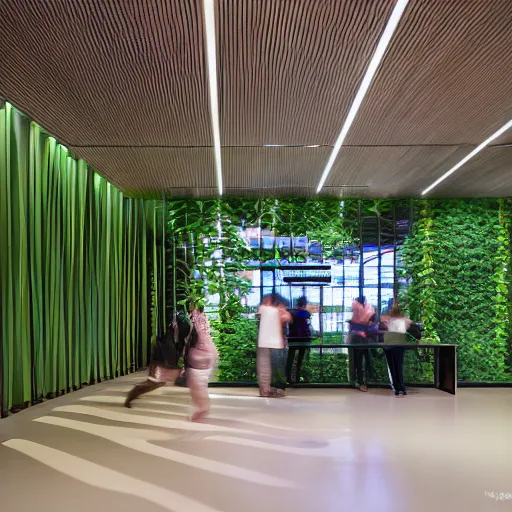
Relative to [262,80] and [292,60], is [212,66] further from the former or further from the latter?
[292,60]

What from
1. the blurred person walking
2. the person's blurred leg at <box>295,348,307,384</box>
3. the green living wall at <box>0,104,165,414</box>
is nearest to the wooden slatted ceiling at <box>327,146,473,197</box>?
the person's blurred leg at <box>295,348,307,384</box>

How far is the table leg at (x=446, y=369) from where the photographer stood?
29.8ft

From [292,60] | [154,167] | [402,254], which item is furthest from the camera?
[402,254]

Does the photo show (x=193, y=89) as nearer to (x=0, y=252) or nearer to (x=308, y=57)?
(x=308, y=57)

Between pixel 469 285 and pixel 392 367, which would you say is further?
pixel 469 285

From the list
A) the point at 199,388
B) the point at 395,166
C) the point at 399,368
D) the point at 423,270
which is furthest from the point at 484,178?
the point at 199,388

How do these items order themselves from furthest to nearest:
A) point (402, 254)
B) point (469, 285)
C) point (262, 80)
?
Result: 1. point (402, 254)
2. point (469, 285)
3. point (262, 80)

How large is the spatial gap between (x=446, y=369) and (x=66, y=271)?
18.5 feet

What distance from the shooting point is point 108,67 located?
16.1 feet

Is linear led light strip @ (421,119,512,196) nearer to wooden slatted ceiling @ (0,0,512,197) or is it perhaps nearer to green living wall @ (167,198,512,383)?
wooden slatted ceiling @ (0,0,512,197)

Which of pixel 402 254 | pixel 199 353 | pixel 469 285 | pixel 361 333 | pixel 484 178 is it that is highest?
pixel 484 178

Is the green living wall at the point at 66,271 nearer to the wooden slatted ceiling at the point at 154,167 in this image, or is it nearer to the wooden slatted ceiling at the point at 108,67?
the wooden slatted ceiling at the point at 154,167

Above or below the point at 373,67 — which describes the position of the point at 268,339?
below

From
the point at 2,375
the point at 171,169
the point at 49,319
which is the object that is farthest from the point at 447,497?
the point at 171,169
